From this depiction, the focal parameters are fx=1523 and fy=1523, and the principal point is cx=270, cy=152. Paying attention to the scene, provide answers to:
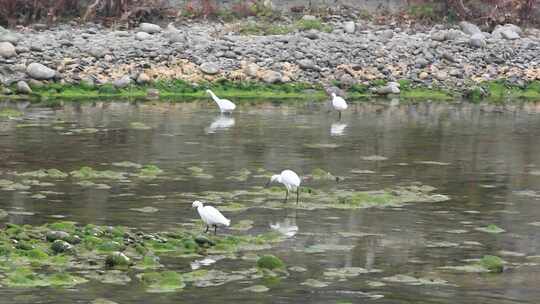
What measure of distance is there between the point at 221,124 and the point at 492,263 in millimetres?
13668

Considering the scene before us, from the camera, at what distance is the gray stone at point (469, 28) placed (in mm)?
38500

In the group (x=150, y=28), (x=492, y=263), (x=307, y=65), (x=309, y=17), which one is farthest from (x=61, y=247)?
(x=309, y=17)

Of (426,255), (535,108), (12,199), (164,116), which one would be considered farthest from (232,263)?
(535,108)

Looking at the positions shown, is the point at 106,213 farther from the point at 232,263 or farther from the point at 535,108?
the point at 535,108

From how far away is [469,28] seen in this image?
127 ft

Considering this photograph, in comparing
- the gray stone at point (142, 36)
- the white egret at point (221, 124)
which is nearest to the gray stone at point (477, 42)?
the gray stone at point (142, 36)

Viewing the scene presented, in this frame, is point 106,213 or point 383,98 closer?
point 106,213

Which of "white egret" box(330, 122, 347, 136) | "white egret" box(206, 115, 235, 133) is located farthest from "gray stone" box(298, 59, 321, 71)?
"white egret" box(330, 122, 347, 136)

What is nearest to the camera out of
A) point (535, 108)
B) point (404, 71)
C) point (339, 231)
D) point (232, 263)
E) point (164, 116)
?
point (232, 263)

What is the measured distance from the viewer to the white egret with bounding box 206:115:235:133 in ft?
90.0

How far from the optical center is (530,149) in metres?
25.6

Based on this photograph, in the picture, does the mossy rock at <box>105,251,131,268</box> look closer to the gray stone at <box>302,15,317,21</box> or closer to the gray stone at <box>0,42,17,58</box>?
the gray stone at <box>0,42,17,58</box>

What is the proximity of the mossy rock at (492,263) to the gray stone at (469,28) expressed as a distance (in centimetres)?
2361

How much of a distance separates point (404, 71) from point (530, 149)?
10.3 m
